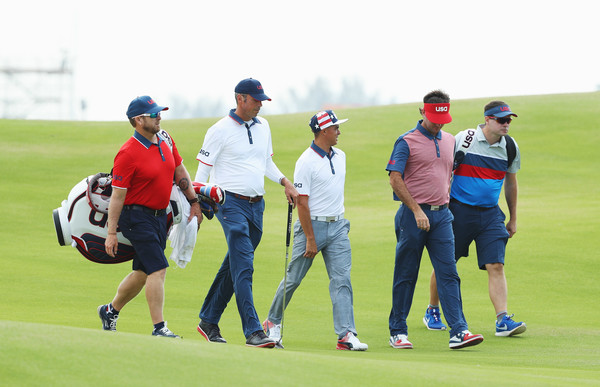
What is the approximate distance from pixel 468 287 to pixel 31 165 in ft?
47.3

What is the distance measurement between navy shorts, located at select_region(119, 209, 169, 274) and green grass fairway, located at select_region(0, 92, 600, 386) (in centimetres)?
73

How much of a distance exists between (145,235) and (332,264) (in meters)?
2.14

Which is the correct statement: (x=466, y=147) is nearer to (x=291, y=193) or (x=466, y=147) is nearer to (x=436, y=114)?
(x=436, y=114)

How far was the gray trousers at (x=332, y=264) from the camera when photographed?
9.18 meters

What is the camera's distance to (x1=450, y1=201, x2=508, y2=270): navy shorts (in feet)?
34.3

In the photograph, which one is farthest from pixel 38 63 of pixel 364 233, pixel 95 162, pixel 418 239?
pixel 418 239

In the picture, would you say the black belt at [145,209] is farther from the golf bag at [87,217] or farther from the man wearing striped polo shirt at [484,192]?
the man wearing striped polo shirt at [484,192]

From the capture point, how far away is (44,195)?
70.8ft

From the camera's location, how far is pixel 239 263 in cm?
862

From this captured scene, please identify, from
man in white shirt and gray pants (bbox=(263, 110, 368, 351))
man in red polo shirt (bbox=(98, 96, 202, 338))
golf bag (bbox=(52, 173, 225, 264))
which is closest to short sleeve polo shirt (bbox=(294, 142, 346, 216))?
man in white shirt and gray pants (bbox=(263, 110, 368, 351))

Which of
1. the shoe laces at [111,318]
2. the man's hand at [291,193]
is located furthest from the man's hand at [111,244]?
the man's hand at [291,193]

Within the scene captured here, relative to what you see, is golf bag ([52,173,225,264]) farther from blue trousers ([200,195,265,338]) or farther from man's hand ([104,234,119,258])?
blue trousers ([200,195,265,338])

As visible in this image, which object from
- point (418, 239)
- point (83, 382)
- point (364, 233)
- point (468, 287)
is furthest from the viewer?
point (364, 233)

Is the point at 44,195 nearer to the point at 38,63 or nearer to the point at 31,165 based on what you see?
the point at 31,165
